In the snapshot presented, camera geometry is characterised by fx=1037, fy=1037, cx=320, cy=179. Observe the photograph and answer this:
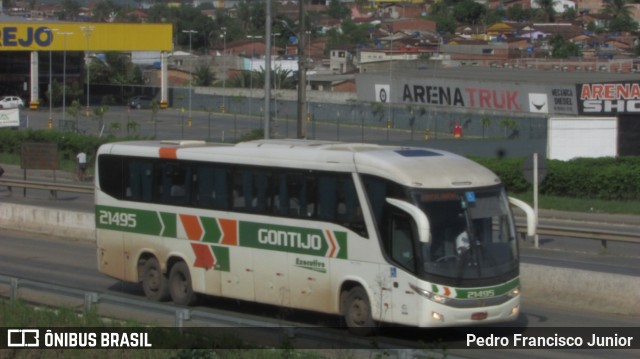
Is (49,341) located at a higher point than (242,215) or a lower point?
lower

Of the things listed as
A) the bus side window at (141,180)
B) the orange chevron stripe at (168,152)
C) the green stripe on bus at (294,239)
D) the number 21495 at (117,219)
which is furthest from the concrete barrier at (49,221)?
the green stripe on bus at (294,239)

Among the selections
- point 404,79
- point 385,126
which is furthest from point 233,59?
point 385,126

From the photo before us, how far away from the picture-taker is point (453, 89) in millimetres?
72812

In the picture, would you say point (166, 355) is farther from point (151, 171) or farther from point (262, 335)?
point (151, 171)

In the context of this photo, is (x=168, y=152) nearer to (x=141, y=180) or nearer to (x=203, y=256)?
(x=141, y=180)

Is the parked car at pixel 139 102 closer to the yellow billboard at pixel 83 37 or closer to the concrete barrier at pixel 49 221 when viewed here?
the yellow billboard at pixel 83 37

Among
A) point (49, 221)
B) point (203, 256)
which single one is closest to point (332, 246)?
point (203, 256)

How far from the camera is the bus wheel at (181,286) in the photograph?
16.7 meters

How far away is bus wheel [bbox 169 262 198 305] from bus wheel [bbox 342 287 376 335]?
11.1 feet

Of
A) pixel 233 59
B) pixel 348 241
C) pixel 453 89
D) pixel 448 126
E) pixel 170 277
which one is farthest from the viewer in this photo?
pixel 233 59

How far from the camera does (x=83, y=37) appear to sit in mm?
81125

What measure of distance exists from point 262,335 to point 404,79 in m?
65.0

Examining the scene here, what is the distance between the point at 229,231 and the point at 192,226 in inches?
33.2

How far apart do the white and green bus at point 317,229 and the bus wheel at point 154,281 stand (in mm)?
22
